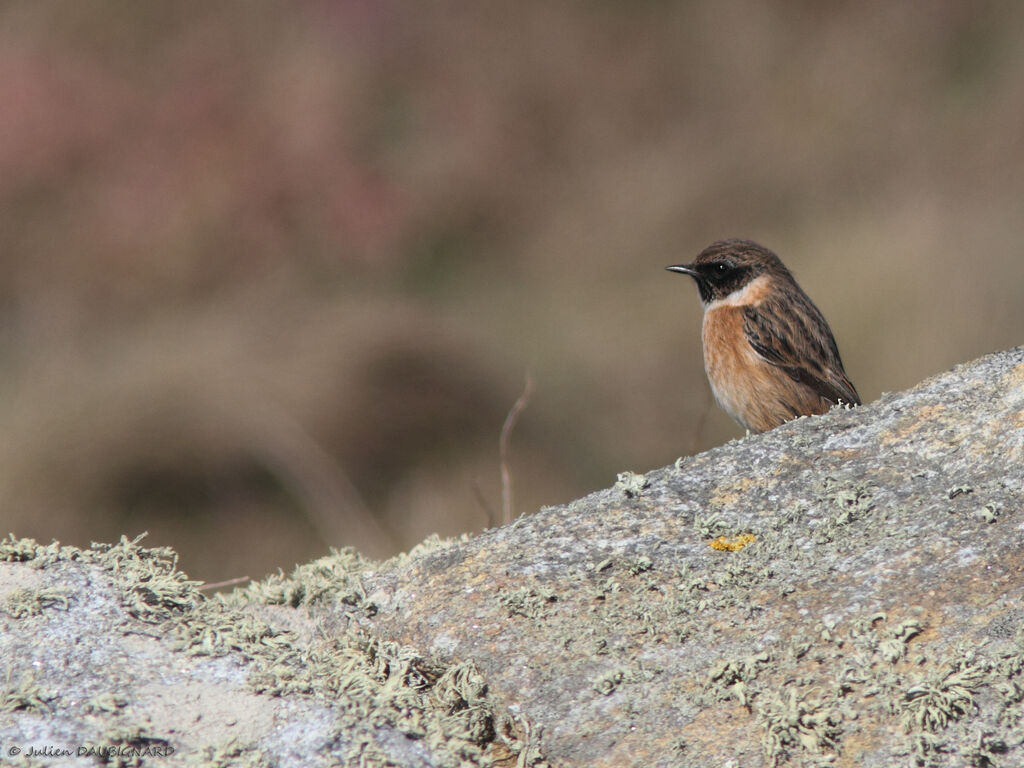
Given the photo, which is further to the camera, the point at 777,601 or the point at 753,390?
the point at 753,390

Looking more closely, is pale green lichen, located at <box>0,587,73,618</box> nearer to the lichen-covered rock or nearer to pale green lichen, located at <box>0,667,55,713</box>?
pale green lichen, located at <box>0,667,55,713</box>

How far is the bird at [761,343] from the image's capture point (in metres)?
5.73

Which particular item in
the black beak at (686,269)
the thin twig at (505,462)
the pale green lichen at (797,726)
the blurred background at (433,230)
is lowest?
the pale green lichen at (797,726)

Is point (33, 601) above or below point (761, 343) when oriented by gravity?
below

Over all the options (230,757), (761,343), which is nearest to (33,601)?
(230,757)

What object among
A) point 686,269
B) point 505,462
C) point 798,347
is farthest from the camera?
point 686,269

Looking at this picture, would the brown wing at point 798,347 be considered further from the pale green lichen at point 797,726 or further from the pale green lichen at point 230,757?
the pale green lichen at point 230,757

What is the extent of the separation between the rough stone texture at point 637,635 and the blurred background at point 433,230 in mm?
5455

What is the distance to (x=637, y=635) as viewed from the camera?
2527 millimetres

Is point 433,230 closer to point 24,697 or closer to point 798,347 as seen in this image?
point 798,347

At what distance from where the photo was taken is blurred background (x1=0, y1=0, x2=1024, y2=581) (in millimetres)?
9258

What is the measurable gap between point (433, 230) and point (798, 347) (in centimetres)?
672

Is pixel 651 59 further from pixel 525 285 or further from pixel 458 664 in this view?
pixel 458 664

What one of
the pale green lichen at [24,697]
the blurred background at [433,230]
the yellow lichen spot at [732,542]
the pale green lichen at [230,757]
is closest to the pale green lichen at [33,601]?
the pale green lichen at [24,697]
